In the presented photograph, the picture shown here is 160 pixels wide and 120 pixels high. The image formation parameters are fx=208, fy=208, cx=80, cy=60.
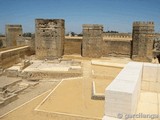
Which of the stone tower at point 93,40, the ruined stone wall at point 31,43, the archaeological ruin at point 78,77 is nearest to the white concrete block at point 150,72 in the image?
the archaeological ruin at point 78,77

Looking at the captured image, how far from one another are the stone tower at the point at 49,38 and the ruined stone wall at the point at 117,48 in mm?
3796

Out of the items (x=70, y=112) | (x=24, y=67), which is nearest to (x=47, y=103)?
(x=70, y=112)

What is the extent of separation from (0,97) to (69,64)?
20.2ft

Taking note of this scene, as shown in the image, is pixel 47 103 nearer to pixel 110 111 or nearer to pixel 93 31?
pixel 110 111

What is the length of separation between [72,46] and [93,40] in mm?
2347

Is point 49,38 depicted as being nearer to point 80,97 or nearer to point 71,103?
point 80,97

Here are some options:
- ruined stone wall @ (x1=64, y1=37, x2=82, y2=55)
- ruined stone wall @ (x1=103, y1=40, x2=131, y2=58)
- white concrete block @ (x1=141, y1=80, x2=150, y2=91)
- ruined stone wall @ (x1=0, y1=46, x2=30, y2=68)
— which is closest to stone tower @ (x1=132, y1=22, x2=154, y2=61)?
ruined stone wall @ (x1=103, y1=40, x2=131, y2=58)

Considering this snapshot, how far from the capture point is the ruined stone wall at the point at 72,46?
58.3 ft

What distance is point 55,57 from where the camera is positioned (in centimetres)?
1622

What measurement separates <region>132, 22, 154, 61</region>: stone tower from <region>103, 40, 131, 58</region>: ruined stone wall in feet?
2.82

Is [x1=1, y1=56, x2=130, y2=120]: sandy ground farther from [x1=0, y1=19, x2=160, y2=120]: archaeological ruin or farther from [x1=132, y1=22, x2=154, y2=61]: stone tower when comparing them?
[x1=132, y1=22, x2=154, y2=61]: stone tower

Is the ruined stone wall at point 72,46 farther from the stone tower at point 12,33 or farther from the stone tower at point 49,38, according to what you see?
the stone tower at point 12,33

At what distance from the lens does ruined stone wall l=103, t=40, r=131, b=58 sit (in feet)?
54.0

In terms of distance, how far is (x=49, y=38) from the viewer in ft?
52.6
